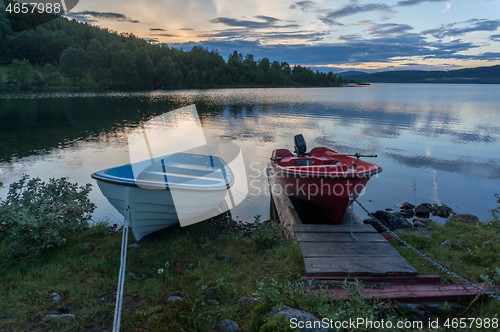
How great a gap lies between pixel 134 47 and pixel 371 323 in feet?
397

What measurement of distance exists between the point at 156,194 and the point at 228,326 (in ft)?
11.5

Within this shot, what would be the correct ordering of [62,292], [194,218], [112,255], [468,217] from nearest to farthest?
[62,292], [112,255], [194,218], [468,217]

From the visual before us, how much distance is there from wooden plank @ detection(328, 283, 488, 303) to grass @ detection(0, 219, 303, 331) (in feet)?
4.44

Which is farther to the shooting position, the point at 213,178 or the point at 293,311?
the point at 213,178

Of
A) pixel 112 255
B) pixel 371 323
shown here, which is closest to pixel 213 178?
pixel 112 255

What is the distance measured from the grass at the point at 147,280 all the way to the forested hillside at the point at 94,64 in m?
81.8

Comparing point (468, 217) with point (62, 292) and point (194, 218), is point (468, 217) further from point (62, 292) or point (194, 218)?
point (62, 292)

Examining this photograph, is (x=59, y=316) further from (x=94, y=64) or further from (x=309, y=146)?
(x=94, y=64)

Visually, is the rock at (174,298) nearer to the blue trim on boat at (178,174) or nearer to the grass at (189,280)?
the grass at (189,280)

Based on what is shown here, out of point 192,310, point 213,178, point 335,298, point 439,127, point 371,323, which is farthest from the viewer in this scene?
point 439,127

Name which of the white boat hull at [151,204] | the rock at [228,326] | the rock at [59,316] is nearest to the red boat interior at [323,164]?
the white boat hull at [151,204]

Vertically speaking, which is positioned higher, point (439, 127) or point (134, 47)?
point (134, 47)

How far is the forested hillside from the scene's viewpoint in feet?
260

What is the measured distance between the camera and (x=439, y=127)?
103 ft
